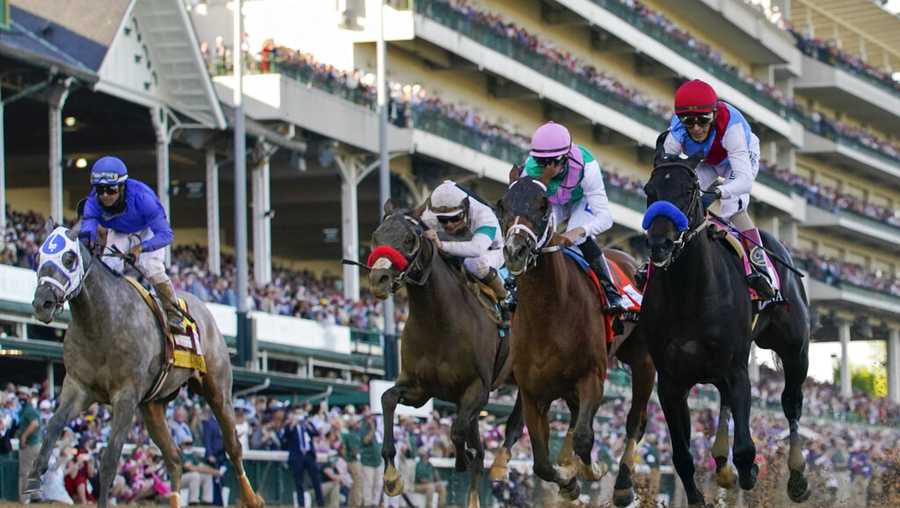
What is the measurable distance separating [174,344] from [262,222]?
71.5 ft

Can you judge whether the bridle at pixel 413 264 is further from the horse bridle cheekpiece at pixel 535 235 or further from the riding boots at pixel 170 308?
the riding boots at pixel 170 308

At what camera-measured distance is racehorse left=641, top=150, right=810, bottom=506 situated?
12.4 meters

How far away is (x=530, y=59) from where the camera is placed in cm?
5050

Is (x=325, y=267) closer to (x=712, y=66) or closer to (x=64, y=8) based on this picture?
(x=712, y=66)

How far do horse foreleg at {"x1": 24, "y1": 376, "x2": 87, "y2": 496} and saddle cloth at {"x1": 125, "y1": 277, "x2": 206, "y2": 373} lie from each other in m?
1.04

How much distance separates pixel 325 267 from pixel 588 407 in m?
39.0

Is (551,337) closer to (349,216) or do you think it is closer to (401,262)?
(401,262)

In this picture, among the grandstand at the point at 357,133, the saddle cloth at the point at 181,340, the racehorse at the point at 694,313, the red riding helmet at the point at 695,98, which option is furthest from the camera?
the grandstand at the point at 357,133

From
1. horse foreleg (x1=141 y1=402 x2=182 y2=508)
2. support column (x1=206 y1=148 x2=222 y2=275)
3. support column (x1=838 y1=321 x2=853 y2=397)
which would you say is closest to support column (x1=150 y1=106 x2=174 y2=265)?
support column (x1=206 y1=148 x2=222 y2=275)

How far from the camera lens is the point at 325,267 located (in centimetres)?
5212

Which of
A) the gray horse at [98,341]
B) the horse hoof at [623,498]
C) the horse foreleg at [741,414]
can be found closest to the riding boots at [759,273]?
the horse foreleg at [741,414]

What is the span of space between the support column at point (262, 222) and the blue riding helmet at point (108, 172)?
2097 cm

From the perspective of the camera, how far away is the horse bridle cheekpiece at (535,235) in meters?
12.5

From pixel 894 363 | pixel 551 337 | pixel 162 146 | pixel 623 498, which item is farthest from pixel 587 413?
pixel 894 363
